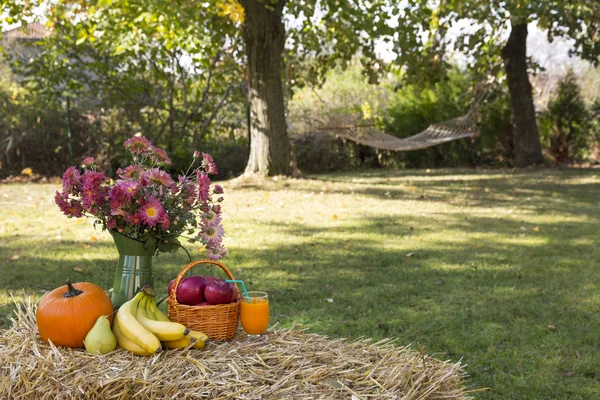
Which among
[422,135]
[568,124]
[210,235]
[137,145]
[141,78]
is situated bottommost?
[210,235]

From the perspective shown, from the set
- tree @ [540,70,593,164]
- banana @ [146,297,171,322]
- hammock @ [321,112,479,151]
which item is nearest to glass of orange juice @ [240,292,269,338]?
banana @ [146,297,171,322]

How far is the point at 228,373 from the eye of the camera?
202 cm

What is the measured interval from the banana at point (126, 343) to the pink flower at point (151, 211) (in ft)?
1.09

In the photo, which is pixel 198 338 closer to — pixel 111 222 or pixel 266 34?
pixel 111 222

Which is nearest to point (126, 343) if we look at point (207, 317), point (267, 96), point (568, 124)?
point (207, 317)

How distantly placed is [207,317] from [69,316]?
0.45 m

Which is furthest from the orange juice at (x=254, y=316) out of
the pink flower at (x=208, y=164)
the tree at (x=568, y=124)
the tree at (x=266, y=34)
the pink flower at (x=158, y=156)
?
the tree at (x=568, y=124)

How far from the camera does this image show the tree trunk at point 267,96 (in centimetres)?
1049

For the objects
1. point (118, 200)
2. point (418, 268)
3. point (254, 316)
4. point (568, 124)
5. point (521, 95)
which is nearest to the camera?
point (118, 200)

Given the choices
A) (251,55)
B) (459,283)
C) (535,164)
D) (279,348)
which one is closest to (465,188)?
(251,55)

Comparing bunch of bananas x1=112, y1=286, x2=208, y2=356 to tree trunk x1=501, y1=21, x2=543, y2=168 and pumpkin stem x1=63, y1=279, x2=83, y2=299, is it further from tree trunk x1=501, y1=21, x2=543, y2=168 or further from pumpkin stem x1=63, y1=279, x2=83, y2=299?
tree trunk x1=501, y1=21, x2=543, y2=168

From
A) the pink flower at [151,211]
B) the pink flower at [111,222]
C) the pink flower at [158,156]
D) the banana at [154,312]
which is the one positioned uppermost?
the pink flower at [158,156]

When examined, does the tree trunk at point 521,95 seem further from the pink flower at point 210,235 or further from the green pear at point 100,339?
the green pear at point 100,339

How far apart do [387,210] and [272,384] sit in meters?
6.14
